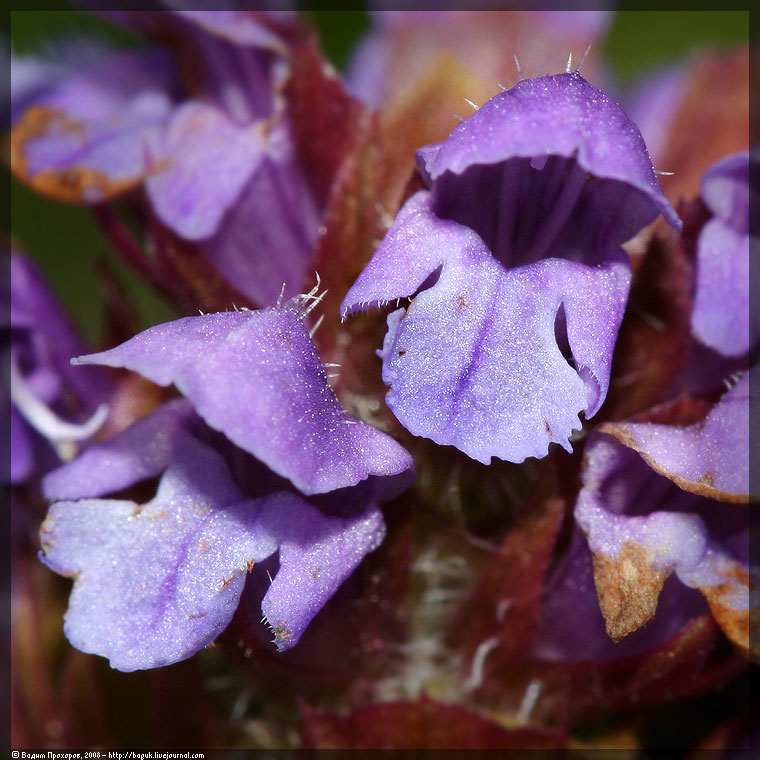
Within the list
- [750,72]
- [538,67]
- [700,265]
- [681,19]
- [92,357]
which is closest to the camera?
[92,357]

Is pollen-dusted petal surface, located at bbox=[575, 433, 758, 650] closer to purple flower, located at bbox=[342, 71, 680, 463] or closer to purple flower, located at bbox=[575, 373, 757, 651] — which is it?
purple flower, located at bbox=[575, 373, 757, 651]

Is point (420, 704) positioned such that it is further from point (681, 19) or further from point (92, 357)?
point (681, 19)

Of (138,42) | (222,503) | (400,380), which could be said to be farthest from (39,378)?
(138,42)

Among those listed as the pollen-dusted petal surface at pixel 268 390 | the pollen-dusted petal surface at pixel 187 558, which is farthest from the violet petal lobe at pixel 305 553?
the pollen-dusted petal surface at pixel 268 390

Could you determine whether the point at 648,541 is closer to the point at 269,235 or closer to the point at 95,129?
the point at 269,235

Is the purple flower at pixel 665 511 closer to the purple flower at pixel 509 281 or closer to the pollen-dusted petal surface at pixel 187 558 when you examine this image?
the purple flower at pixel 509 281

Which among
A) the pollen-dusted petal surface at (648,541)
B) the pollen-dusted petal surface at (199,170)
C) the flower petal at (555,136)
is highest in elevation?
the flower petal at (555,136)

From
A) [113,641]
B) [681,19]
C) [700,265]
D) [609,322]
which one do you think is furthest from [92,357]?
[681,19]
